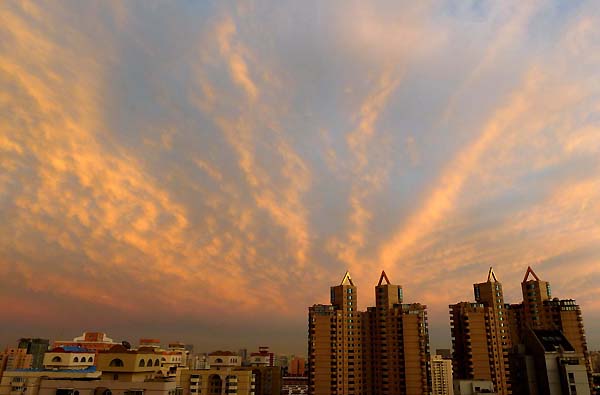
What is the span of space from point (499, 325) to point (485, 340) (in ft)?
17.4

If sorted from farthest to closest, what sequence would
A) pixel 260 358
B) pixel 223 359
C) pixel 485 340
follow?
pixel 260 358 < pixel 223 359 < pixel 485 340

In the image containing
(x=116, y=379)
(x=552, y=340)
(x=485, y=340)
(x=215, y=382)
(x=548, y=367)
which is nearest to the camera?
(x=116, y=379)

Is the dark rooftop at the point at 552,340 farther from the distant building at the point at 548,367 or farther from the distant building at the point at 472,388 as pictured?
the distant building at the point at 472,388

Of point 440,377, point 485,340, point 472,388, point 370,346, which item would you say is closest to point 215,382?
point 370,346

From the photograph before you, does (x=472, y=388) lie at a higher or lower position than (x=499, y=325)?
lower

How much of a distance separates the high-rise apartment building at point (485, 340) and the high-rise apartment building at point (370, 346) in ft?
32.0

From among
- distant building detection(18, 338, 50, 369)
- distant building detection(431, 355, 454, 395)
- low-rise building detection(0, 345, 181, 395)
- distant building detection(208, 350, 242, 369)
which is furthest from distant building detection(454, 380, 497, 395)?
distant building detection(18, 338, 50, 369)

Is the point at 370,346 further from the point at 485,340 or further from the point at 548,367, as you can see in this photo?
the point at 548,367

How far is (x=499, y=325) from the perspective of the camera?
103562 millimetres

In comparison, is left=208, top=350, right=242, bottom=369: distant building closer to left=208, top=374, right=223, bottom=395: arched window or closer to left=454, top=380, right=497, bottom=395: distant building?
left=208, top=374, right=223, bottom=395: arched window

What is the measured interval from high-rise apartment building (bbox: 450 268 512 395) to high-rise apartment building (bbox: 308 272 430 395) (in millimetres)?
9761

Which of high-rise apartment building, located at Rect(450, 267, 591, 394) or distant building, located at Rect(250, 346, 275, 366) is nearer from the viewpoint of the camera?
high-rise apartment building, located at Rect(450, 267, 591, 394)

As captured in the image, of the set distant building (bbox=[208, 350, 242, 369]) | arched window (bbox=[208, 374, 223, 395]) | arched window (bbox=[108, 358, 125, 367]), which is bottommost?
arched window (bbox=[208, 374, 223, 395])

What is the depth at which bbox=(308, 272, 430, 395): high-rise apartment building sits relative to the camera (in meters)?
101
